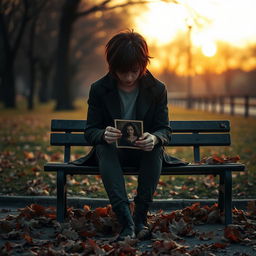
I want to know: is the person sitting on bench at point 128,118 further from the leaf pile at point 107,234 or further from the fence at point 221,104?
the fence at point 221,104

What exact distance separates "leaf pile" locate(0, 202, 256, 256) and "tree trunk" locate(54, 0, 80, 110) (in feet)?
70.2

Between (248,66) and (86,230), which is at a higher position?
(248,66)

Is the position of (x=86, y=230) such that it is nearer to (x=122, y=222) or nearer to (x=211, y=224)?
(x=122, y=222)

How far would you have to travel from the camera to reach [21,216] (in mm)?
4859

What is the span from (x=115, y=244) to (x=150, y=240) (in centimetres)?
43

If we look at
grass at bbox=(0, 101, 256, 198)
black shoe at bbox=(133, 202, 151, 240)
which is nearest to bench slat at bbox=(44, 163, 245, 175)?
black shoe at bbox=(133, 202, 151, 240)

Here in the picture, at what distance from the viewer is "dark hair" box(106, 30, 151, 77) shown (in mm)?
4312

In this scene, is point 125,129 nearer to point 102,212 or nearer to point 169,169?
point 169,169

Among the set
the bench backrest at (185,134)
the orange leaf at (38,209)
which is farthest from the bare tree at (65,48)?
the orange leaf at (38,209)

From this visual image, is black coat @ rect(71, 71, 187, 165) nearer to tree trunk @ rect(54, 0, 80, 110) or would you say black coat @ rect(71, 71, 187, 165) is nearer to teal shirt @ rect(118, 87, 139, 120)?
teal shirt @ rect(118, 87, 139, 120)

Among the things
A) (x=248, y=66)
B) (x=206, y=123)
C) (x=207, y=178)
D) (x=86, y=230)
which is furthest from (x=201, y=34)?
(x=248, y=66)

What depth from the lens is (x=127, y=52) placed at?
4305mm

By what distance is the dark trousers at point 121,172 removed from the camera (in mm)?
4326

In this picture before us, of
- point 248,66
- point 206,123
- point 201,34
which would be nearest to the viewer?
point 206,123
